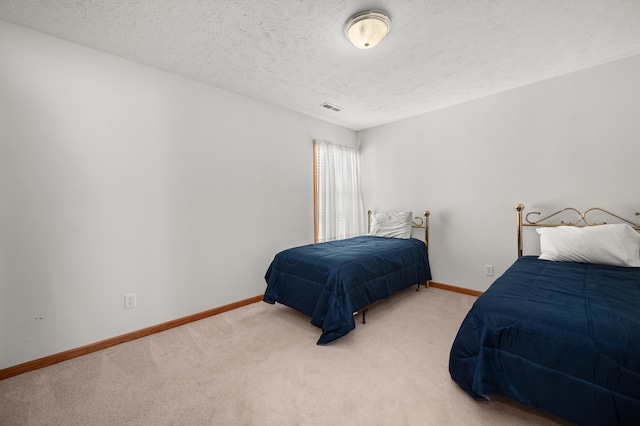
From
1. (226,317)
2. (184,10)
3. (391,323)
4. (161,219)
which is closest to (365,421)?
(391,323)

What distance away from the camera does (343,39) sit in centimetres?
214

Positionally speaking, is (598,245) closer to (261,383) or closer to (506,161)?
(506,161)

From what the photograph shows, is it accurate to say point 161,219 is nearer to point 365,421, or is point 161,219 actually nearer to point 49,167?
point 49,167

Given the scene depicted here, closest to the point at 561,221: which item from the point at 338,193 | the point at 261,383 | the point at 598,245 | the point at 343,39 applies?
the point at 598,245

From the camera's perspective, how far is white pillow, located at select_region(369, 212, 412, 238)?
3742 millimetres

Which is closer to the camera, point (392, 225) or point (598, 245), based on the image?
point (598, 245)

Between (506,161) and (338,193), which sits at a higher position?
(506,161)

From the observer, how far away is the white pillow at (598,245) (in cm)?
217

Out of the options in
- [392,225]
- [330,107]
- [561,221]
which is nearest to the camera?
[561,221]

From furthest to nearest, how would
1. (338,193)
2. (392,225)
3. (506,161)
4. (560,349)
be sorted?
(338,193) < (392,225) < (506,161) < (560,349)

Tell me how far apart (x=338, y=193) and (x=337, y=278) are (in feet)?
7.11

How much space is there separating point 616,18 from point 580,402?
2.57 m

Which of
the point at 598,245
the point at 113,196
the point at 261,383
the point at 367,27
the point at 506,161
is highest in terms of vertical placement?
the point at 367,27

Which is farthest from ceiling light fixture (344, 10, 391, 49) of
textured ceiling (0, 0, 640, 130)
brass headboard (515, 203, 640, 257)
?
brass headboard (515, 203, 640, 257)
